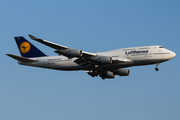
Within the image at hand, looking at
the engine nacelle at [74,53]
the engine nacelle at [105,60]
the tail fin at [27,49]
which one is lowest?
the engine nacelle at [105,60]

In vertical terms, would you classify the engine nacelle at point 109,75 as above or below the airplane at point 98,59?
below

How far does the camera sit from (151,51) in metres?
47.9

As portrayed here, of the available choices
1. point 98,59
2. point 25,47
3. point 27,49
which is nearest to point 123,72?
point 98,59

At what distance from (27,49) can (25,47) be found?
613 millimetres

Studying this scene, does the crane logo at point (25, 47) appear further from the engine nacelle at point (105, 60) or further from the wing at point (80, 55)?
the engine nacelle at point (105, 60)

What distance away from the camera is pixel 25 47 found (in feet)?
182

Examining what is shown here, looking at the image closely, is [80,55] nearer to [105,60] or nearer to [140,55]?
[105,60]

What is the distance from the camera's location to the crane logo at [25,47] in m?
55.2

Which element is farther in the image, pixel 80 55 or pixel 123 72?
pixel 123 72

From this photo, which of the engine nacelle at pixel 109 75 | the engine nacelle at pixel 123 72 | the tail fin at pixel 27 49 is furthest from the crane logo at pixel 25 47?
the engine nacelle at pixel 123 72

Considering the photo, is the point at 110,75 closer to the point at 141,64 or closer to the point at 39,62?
the point at 141,64

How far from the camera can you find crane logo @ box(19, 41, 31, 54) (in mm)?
55250

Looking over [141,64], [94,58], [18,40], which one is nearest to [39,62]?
[18,40]

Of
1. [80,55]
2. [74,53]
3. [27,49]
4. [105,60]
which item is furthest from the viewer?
[27,49]
